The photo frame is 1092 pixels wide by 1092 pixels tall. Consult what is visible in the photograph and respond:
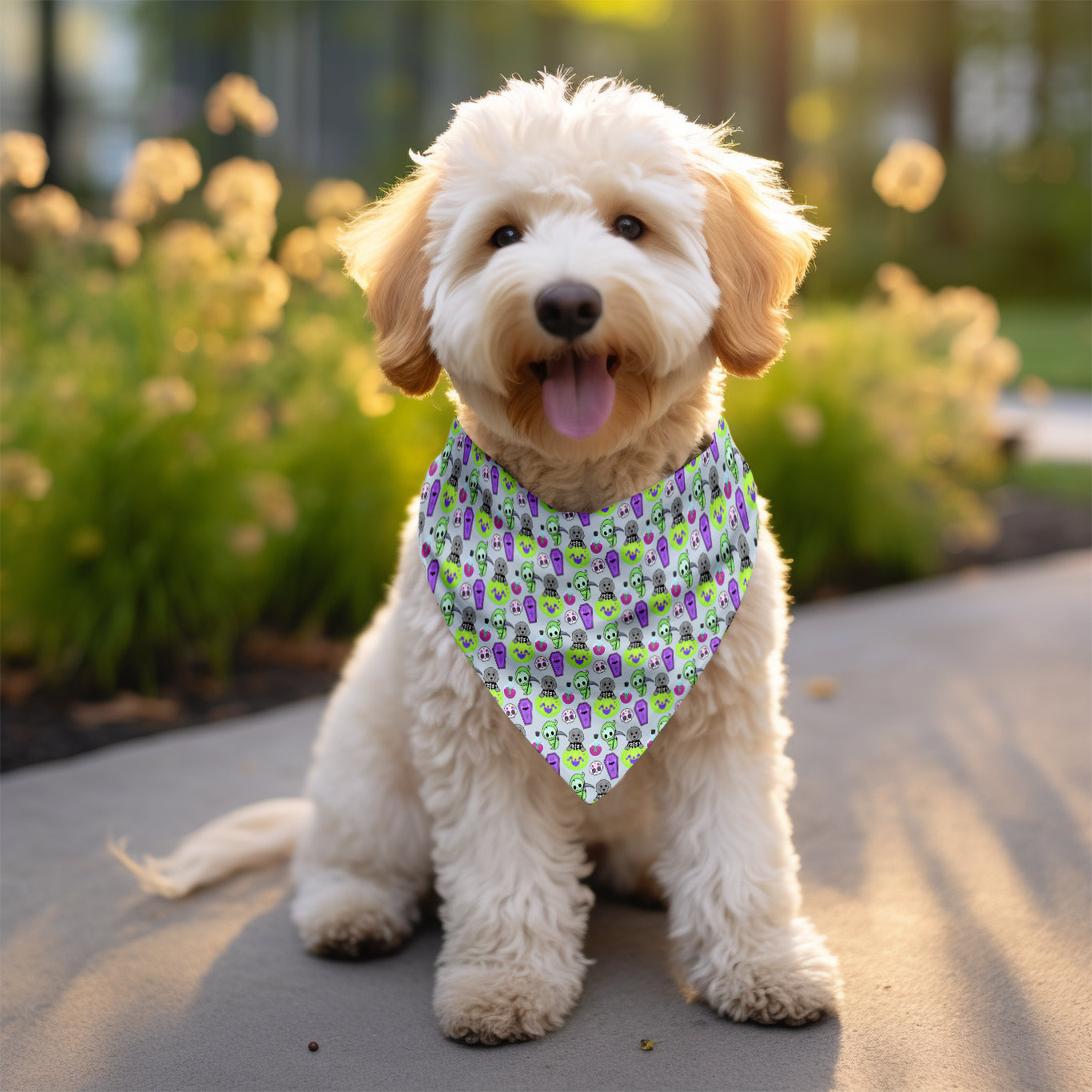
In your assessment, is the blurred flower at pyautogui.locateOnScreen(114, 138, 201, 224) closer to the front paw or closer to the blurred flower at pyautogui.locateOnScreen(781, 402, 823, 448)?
the blurred flower at pyautogui.locateOnScreen(781, 402, 823, 448)

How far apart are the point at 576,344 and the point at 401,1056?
4.69ft

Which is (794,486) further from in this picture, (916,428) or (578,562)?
(578,562)

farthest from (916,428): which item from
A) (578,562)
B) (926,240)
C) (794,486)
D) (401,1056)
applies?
(926,240)

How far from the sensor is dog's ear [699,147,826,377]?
229 centimetres

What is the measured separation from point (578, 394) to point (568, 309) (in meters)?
0.20

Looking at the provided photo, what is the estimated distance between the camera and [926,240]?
2116 centimetres

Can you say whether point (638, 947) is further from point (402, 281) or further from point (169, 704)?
point (169, 704)

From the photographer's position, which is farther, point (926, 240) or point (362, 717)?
point (926, 240)

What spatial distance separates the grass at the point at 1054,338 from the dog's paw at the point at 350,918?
486 inches

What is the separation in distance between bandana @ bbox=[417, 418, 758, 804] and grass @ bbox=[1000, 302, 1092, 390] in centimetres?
1217

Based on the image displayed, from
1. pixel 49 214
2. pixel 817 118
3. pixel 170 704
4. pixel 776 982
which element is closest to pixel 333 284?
pixel 49 214

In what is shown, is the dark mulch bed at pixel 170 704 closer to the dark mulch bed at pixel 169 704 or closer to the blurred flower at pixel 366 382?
the dark mulch bed at pixel 169 704

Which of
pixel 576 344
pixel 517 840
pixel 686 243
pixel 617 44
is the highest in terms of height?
pixel 617 44

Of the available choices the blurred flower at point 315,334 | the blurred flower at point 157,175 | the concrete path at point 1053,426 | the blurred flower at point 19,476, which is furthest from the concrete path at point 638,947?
the concrete path at point 1053,426
